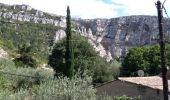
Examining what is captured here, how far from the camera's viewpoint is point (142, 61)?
8338cm

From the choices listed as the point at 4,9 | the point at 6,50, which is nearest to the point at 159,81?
the point at 6,50

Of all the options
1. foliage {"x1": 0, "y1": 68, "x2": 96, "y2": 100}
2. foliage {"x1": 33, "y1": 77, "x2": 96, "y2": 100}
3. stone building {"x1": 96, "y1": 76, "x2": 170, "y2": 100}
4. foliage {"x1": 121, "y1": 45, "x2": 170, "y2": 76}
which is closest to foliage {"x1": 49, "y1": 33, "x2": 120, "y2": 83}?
foliage {"x1": 121, "y1": 45, "x2": 170, "y2": 76}

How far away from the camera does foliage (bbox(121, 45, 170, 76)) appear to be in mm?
81506

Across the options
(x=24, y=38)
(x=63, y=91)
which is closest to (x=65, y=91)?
(x=63, y=91)

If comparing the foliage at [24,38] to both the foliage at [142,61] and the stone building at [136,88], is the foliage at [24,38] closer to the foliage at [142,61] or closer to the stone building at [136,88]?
the foliage at [142,61]

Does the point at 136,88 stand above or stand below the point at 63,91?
below

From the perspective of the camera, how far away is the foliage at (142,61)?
267ft

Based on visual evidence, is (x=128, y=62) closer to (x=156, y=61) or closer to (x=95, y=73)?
(x=156, y=61)

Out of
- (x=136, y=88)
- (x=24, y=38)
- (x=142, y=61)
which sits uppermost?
(x=24, y=38)

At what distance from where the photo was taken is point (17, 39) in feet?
399

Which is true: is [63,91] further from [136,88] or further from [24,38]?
[24,38]

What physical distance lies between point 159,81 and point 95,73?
80.0 ft

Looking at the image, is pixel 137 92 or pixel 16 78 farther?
pixel 16 78

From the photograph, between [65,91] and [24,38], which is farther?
[24,38]
